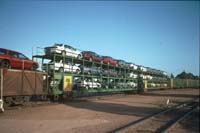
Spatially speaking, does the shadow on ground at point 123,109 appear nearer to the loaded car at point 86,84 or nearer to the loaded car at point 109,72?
the loaded car at point 86,84

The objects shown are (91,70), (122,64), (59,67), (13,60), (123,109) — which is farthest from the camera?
(122,64)

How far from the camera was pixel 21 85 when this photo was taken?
14.5 m

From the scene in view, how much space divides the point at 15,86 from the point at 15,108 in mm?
1393

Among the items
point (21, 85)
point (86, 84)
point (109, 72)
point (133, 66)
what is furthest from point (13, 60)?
point (133, 66)

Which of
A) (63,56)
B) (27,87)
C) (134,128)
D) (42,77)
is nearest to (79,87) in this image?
(63,56)

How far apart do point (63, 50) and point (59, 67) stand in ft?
5.22

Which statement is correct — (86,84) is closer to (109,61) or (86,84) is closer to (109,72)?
(109,72)

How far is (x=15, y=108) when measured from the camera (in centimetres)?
1400

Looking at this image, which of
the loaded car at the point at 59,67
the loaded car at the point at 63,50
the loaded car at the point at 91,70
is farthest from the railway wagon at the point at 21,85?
the loaded car at the point at 91,70

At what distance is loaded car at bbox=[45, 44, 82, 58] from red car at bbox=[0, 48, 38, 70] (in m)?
2.32

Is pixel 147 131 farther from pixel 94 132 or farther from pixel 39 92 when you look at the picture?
pixel 39 92

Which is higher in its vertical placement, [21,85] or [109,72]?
[109,72]

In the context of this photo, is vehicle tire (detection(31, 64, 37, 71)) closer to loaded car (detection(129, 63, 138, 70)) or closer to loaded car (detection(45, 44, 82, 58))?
loaded car (detection(45, 44, 82, 58))

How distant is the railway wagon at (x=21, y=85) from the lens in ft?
44.3
